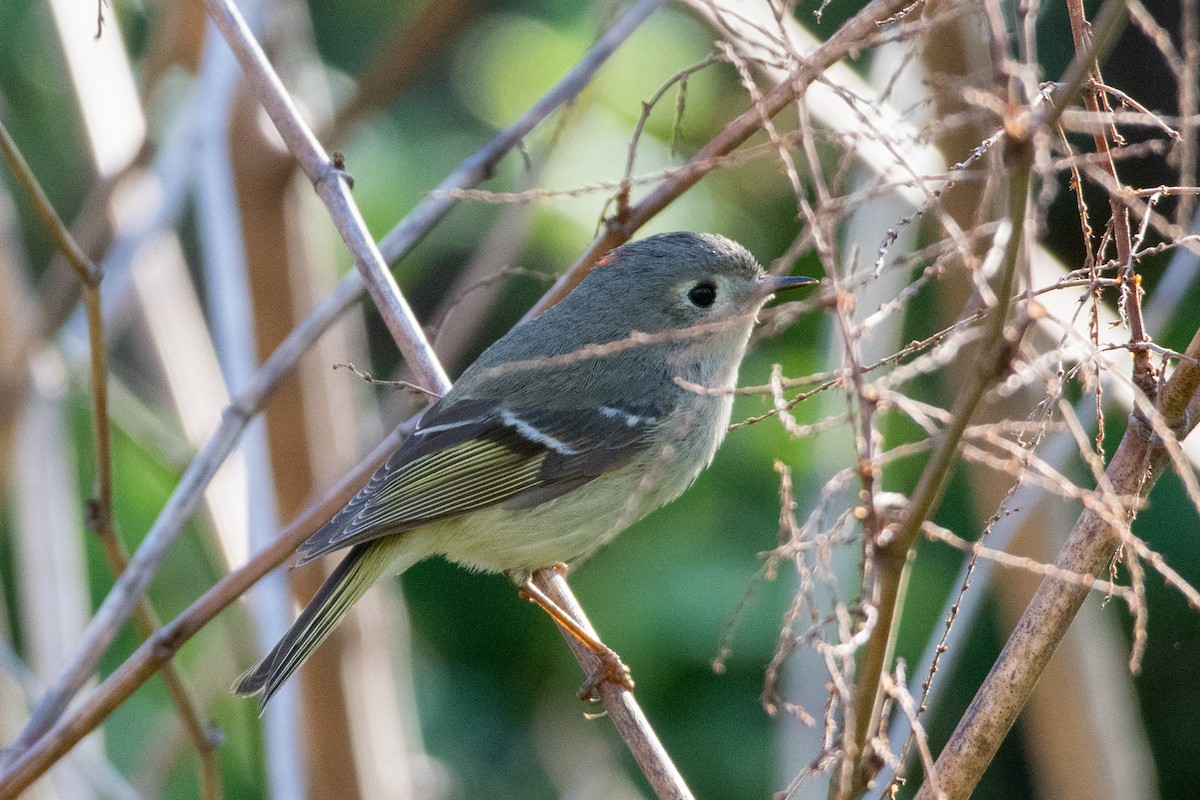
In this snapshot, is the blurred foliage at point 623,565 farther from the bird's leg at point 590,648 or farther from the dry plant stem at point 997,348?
the dry plant stem at point 997,348

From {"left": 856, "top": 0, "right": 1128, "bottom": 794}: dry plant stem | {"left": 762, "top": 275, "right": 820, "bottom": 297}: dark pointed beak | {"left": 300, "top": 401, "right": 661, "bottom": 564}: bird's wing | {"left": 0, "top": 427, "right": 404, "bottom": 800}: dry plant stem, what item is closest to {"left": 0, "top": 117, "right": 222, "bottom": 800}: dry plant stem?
{"left": 0, "top": 427, "right": 404, "bottom": 800}: dry plant stem

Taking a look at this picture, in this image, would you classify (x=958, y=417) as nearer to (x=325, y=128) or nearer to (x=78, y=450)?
(x=325, y=128)

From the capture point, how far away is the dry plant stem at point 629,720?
142 centimetres

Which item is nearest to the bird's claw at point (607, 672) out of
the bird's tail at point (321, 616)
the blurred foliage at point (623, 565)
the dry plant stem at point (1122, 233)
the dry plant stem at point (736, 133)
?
the bird's tail at point (321, 616)

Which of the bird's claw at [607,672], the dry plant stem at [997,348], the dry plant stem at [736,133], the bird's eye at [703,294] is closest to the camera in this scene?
the dry plant stem at [997,348]

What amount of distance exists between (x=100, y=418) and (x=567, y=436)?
0.83 m

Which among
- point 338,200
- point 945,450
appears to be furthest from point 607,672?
point 945,450

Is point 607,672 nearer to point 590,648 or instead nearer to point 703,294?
point 590,648

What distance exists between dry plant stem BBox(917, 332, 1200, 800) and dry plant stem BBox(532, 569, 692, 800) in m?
0.38

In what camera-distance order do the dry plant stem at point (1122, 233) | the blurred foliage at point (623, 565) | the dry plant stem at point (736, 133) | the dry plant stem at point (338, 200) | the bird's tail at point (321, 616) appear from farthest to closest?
1. the blurred foliage at point (623, 565)
2. the bird's tail at point (321, 616)
3. the dry plant stem at point (338, 200)
4. the dry plant stem at point (736, 133)
5. the dry plant stem at point (1122, 233)

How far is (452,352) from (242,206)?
21.6 inches

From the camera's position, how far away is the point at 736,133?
1.55 m

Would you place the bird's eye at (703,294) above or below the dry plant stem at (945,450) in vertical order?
above

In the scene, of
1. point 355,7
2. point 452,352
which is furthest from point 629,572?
point 355,7
